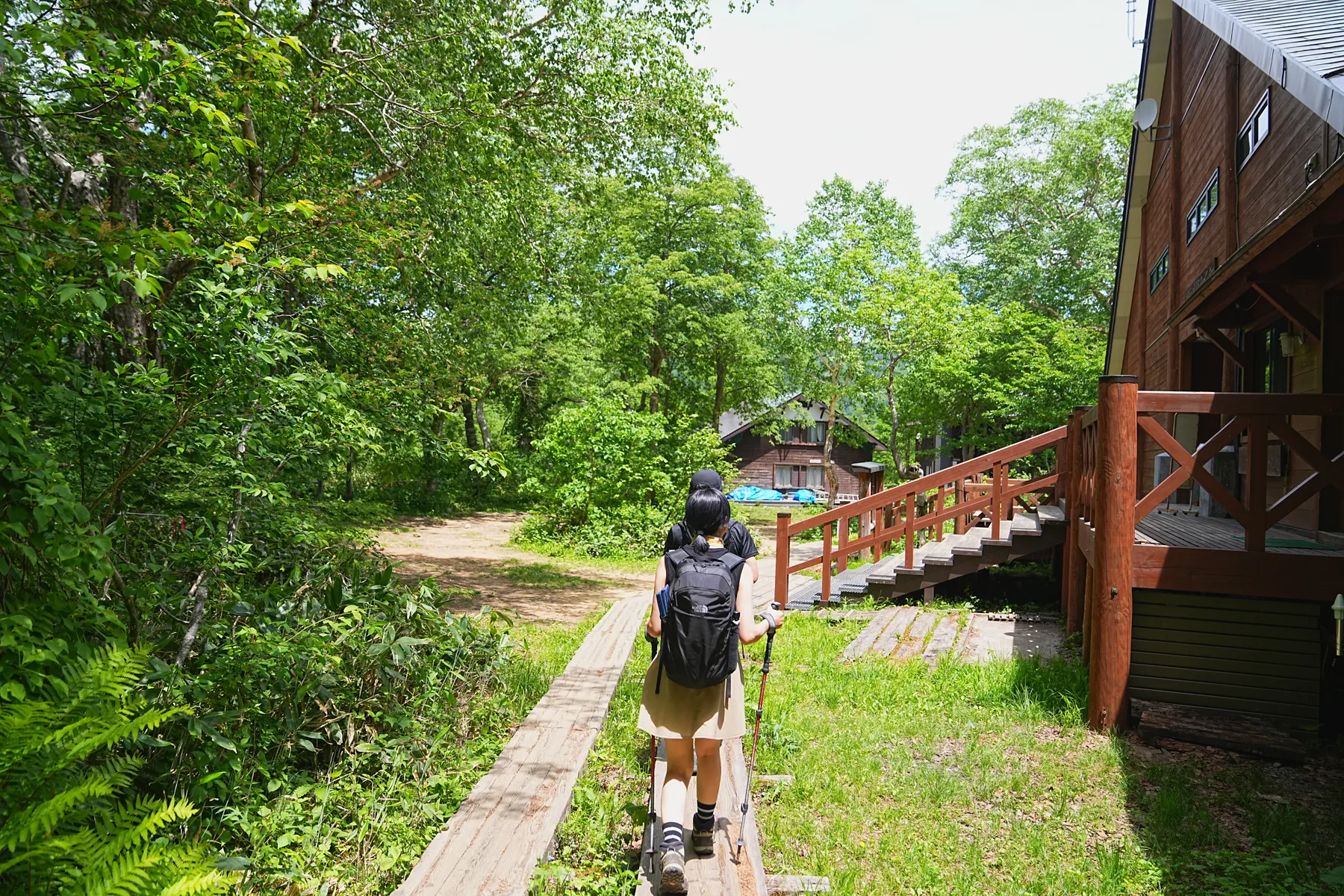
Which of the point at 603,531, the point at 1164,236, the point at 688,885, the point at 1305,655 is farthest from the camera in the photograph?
the point at 603,531

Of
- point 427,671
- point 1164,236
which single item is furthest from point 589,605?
point 1164,236

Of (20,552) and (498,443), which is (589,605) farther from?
(498,443)

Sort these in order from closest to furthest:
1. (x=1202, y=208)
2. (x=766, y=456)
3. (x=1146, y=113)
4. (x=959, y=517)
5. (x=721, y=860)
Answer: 1. (x=721, y=860)
2. (x=1202, y=208)
3. (x=959, y=517)
4. (x=1146, y=113)
5. (x=766, y=456)

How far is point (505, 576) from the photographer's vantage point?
1498 cm

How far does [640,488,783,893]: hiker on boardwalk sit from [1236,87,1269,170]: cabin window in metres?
8.71

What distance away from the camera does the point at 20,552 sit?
11.4ft

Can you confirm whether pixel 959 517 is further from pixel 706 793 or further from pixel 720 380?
pixel 720 380

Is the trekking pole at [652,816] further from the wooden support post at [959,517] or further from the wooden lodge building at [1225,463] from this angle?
the wooden support post at [959,517]

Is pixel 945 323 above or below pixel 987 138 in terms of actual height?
below

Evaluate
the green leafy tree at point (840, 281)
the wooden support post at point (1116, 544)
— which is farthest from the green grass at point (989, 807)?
the green leafy tree at point (840, 281)

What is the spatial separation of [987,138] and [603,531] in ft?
102

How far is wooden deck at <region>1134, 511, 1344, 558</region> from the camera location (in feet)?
21.3

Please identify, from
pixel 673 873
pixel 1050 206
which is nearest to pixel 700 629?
pixel 673 873

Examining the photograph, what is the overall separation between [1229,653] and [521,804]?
542 cm
